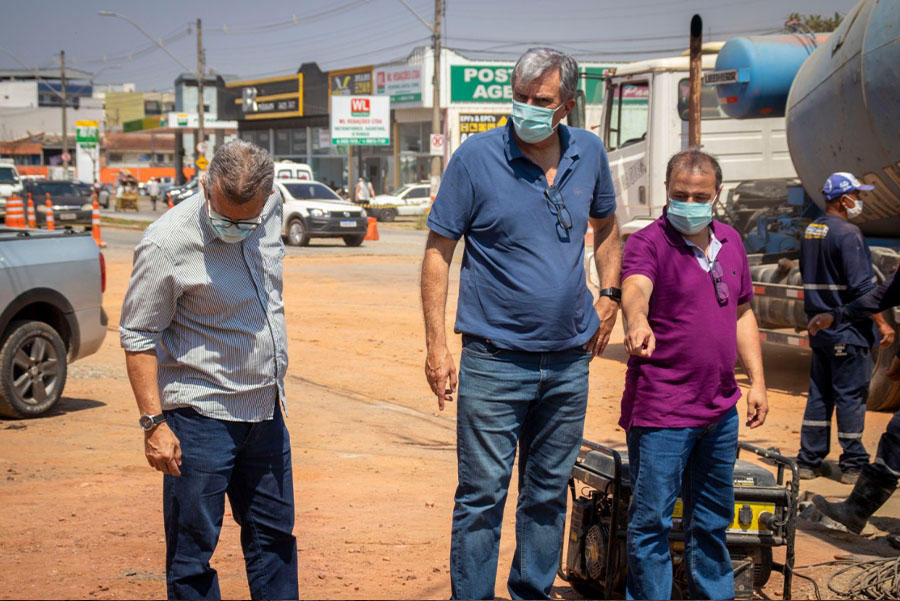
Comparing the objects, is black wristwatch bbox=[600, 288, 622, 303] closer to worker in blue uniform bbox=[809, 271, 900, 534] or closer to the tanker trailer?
worker in blue uniform bbox=[809, 271, 900, 534]

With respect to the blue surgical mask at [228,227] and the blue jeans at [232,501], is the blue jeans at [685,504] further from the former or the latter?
the blue surgical mask at [228,227]

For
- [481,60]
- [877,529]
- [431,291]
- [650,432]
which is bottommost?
[877,529]

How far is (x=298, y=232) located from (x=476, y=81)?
2192 centimetres

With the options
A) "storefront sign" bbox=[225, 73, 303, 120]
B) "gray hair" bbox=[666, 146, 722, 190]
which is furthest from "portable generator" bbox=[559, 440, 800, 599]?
"storefront sign" bbox=[225, 73, 303, 120]

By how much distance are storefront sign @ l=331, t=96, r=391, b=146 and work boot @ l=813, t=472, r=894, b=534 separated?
4394 cm

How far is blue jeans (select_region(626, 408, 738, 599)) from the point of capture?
402 centimetres

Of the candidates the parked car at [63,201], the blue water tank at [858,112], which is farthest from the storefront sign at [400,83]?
the blue water tank at [858,112]

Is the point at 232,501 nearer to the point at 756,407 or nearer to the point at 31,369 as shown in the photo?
the point at 756,407

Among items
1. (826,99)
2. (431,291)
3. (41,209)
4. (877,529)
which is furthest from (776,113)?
(41,209)

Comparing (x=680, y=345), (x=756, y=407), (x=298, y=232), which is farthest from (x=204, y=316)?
(x=298, y=232)

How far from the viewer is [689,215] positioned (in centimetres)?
413

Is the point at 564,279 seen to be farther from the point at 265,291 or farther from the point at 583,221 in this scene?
the point at 265,291

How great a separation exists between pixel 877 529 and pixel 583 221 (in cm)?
337

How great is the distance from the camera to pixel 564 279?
151 inches
